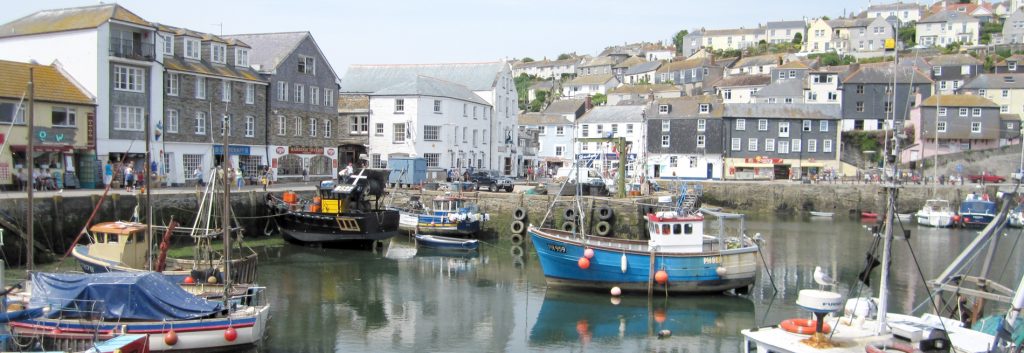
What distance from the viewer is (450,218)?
36.5 m

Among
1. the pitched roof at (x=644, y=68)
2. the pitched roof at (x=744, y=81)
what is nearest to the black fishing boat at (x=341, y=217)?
the pitched roof at (x=744, y=81)

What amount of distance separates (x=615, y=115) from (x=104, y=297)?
53.4 meters

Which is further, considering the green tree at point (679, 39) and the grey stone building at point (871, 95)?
the green tree at point (679, 39)

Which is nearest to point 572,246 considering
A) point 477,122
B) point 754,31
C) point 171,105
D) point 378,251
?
point 378,251

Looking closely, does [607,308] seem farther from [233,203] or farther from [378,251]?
[233,203]

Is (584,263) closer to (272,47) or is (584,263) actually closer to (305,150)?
(305,150)

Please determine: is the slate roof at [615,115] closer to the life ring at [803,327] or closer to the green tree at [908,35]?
the life ring at [803,327]

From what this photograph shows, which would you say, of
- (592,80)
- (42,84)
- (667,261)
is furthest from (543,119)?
(667,261)

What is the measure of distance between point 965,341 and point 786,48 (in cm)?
9925

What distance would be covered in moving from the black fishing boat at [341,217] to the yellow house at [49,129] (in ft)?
26.2

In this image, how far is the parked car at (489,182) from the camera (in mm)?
46125

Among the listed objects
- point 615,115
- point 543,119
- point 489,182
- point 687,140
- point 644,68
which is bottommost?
point 489,182

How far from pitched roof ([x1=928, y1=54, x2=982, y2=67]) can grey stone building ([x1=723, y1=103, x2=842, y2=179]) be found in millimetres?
26078

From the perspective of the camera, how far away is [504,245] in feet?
120
